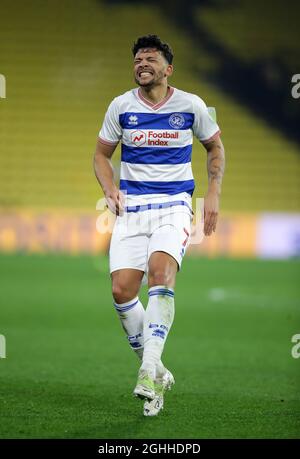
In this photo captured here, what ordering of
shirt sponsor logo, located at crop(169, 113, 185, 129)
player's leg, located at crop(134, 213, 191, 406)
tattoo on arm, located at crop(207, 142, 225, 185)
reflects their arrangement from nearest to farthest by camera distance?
player's leg, located at crop(134, 213, 191, 406), shirt sponsor logo, located at crop(169, 113, 185, 129), tattoo on arm, located at crop(207, 142, 225, 185)

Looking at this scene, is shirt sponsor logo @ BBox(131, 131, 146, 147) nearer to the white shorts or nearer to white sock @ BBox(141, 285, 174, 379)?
the white shorts

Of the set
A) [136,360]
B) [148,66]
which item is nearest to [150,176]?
[148,66]

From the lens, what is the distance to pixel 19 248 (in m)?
21.7

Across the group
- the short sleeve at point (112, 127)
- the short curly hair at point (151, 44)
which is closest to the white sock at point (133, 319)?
the short sleeve at point (112, 127)

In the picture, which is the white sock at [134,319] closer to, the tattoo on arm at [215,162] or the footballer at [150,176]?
the footballer at [150,176]

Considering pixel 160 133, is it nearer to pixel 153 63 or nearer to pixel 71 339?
pixel 153 63

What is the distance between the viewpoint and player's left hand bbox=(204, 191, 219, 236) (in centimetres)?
593

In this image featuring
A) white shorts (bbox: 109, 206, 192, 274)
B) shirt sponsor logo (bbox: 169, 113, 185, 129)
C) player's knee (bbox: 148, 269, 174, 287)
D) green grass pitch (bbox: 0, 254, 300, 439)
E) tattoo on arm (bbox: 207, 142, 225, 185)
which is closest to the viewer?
green grass pitch (bbox: 0, 254, 300, 439)

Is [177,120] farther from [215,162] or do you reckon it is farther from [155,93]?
[215,162]

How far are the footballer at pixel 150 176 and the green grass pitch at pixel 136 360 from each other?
616 mm

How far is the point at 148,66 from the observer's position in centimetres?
586

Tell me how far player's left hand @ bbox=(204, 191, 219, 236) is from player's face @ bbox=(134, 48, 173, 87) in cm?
83

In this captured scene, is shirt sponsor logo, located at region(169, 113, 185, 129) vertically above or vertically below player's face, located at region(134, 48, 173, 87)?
below

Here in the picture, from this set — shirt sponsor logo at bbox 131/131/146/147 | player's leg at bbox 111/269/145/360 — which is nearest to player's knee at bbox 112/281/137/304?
player's leg at bbox 111/269/145/360
